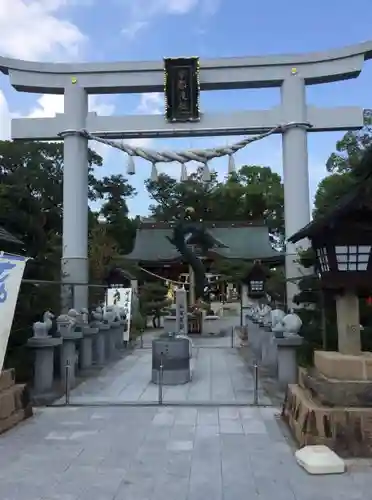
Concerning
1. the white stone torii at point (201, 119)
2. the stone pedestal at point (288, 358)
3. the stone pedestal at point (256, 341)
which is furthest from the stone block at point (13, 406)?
the white stone torii at point (201, 119)

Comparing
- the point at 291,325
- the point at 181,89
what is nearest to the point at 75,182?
the point at 181,89

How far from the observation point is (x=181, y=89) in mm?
17234

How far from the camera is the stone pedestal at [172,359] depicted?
8930 millimetres

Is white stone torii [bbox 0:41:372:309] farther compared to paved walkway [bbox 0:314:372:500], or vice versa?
white stone torii [bbox 0:41:372:309]

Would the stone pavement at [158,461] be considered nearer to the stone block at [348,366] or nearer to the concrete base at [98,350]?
the stone block at [348,366]

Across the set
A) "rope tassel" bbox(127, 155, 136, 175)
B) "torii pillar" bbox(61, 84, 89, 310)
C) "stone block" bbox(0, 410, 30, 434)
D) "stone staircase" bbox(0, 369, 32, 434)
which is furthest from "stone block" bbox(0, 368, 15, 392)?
"rope tassel" bbox(127, 155, 136, 175)

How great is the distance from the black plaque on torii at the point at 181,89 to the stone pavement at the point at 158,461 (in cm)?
1273

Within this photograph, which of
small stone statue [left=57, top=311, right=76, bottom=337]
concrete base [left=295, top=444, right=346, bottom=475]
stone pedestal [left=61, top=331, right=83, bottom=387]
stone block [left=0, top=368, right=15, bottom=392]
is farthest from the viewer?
small stone statue [left=57, top=311, right=76, bottom=337]

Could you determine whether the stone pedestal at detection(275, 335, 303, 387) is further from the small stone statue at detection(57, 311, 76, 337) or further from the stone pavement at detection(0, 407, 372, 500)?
the small stone statue at detection(57, 311, 76, 337)

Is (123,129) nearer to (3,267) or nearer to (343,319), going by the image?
(3,267)

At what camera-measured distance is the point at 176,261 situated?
81.3ft

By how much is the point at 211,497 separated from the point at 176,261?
21.1 meters

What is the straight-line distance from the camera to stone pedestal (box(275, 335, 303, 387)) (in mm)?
8414

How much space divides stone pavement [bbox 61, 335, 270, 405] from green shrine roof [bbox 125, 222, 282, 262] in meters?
13.6
